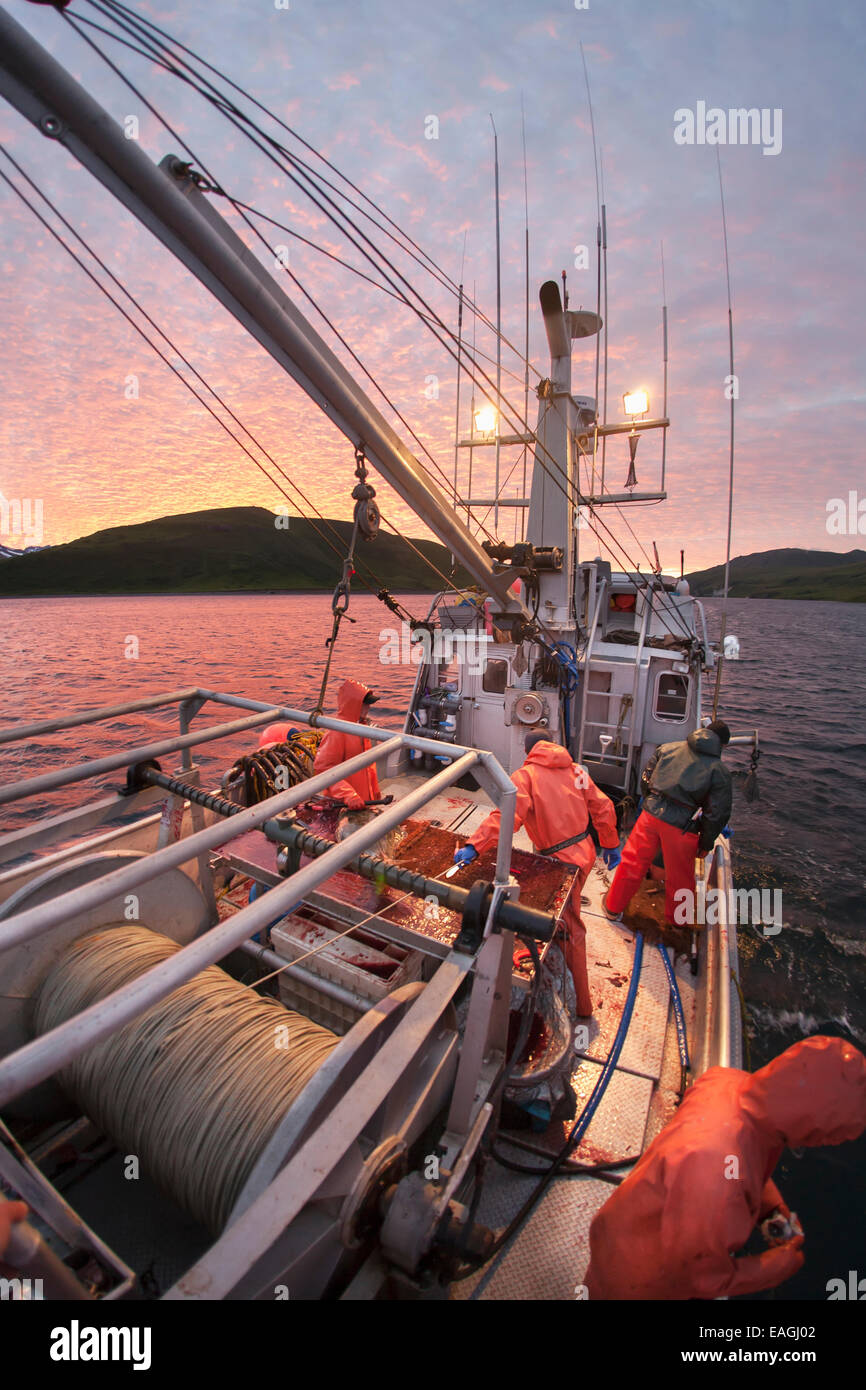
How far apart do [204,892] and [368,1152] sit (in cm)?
204

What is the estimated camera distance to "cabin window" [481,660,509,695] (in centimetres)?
923

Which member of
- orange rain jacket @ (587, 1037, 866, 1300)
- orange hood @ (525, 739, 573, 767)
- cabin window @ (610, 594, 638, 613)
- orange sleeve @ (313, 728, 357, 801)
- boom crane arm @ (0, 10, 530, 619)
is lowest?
orange rain jacket @ (587, 1037, 866, 1300)

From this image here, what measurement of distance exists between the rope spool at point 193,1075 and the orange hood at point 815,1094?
5.59 feet

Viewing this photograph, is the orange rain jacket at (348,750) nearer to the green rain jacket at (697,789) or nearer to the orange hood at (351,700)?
the orange hood at (351,700)

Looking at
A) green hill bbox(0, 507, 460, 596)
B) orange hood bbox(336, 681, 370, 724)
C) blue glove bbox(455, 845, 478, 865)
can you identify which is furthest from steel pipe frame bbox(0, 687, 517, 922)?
green hill bbox(0, 507, 460, 596)

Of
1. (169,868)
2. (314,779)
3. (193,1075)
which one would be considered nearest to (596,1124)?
(193,1075)

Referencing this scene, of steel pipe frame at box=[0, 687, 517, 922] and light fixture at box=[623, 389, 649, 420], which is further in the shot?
light fixture at box=[623, 389, 649, 420]

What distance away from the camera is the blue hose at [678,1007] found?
4219 mm

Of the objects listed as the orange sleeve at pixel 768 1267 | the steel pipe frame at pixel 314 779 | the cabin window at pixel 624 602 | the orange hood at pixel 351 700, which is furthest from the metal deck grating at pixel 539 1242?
the cabin window at pixel 624 602

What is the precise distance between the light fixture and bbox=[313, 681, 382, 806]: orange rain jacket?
25.8 ft

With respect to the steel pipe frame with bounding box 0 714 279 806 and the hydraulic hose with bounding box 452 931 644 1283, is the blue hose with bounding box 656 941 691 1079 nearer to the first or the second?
the hydraulic hose with bounding box 452 931 644 1283

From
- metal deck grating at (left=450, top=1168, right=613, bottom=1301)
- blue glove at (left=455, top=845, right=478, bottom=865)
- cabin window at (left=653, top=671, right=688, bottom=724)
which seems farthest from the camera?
cabin window at (left=653, top=671, right=688, bottom=724)
